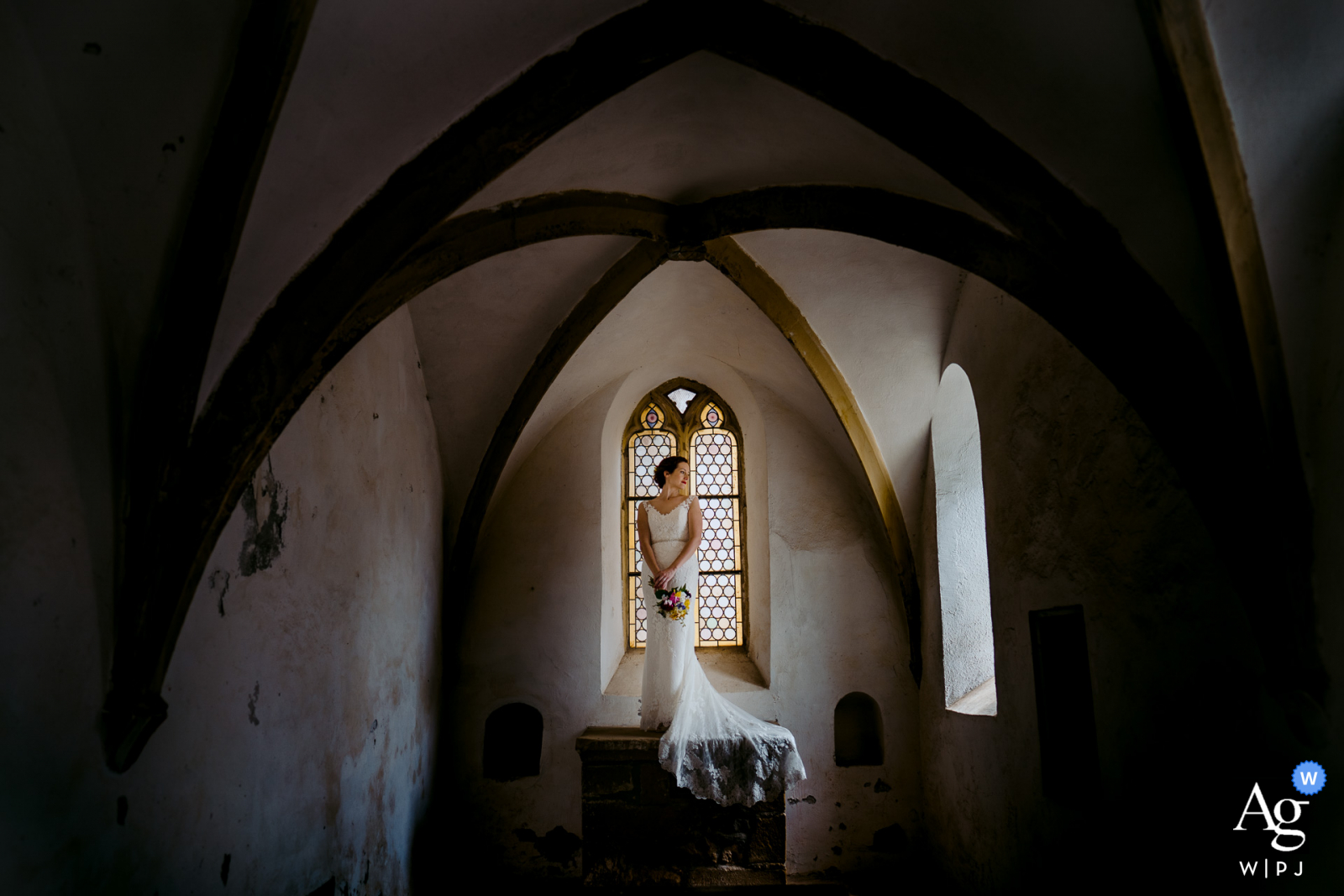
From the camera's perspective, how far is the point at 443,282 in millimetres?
5605

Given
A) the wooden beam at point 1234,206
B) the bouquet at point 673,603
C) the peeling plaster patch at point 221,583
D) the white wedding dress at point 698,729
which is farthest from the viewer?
the bouquet at point 673,603

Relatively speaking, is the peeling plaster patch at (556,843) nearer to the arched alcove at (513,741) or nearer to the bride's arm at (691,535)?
the arched alcove at (513,741)

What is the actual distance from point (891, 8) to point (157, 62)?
8.14ft

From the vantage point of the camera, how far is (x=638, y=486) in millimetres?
8016

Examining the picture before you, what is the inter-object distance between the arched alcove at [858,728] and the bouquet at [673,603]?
1.55m

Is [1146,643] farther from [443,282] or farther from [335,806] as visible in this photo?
[443,282]

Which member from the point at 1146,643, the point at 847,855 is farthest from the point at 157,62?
the point at 847,855

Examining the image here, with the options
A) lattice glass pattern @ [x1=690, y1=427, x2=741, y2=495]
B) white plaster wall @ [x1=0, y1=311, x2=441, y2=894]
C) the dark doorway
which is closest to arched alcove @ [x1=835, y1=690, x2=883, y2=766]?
lattice glass pattern @ [x1=690, y1=427, x2=741, y2=495]

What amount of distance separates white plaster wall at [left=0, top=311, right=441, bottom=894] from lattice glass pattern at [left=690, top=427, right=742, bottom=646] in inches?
90.6

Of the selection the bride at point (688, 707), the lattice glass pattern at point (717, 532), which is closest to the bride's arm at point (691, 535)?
the bride at point (688, 707)

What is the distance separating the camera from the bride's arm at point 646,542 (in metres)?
6.82

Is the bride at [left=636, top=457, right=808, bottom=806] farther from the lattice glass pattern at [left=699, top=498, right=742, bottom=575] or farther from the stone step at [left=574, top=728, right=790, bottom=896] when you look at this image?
the lattice glass pattern at [left=699, top=498, right=742, bottom=575]

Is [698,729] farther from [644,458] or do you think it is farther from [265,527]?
[265,527]

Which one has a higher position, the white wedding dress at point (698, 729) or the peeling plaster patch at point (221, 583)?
the peeling plaster patch at point (221, 583)
